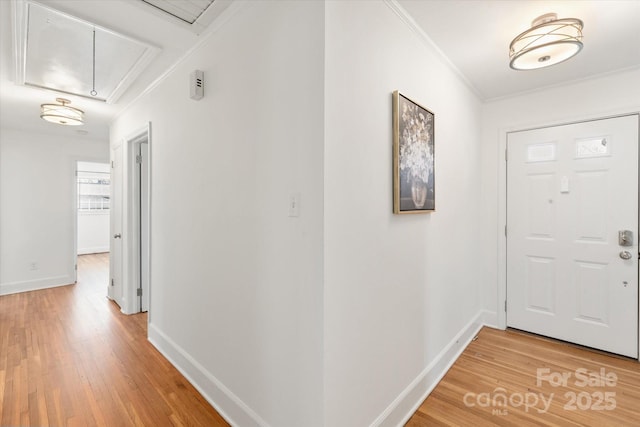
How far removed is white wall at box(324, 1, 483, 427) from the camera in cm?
135

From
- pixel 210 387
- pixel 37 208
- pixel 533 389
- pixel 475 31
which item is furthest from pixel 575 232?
pixel 37 208

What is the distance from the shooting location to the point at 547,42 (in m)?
1.83

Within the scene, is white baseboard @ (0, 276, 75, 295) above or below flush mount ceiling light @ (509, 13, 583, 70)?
below

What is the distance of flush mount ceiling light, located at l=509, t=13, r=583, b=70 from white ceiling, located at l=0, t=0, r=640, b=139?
10 cm

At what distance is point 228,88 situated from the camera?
73.7 inches

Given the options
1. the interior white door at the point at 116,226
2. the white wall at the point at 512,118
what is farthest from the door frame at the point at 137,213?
the white wall at the point at 512,118

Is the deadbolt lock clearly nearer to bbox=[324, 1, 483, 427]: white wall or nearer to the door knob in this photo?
the door knob

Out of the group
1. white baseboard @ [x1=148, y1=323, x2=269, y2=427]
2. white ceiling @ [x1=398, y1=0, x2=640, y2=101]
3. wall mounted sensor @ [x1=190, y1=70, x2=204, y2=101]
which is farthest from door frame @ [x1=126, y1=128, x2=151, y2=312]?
white ceiling @ [x1=398, y1=0, x2=640, y2=101]

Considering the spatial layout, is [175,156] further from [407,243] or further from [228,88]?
[407,243]

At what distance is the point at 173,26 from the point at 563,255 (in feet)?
12.6

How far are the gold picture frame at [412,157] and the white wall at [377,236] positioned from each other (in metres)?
0.05

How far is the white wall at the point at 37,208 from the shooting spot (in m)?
4.42

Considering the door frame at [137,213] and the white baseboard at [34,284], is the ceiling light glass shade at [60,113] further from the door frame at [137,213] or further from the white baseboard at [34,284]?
the white baseboard at [34,284]

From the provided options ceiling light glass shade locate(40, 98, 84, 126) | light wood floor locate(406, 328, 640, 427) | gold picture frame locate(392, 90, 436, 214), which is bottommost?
light wood floor locate(406, 328, 640, 427)
